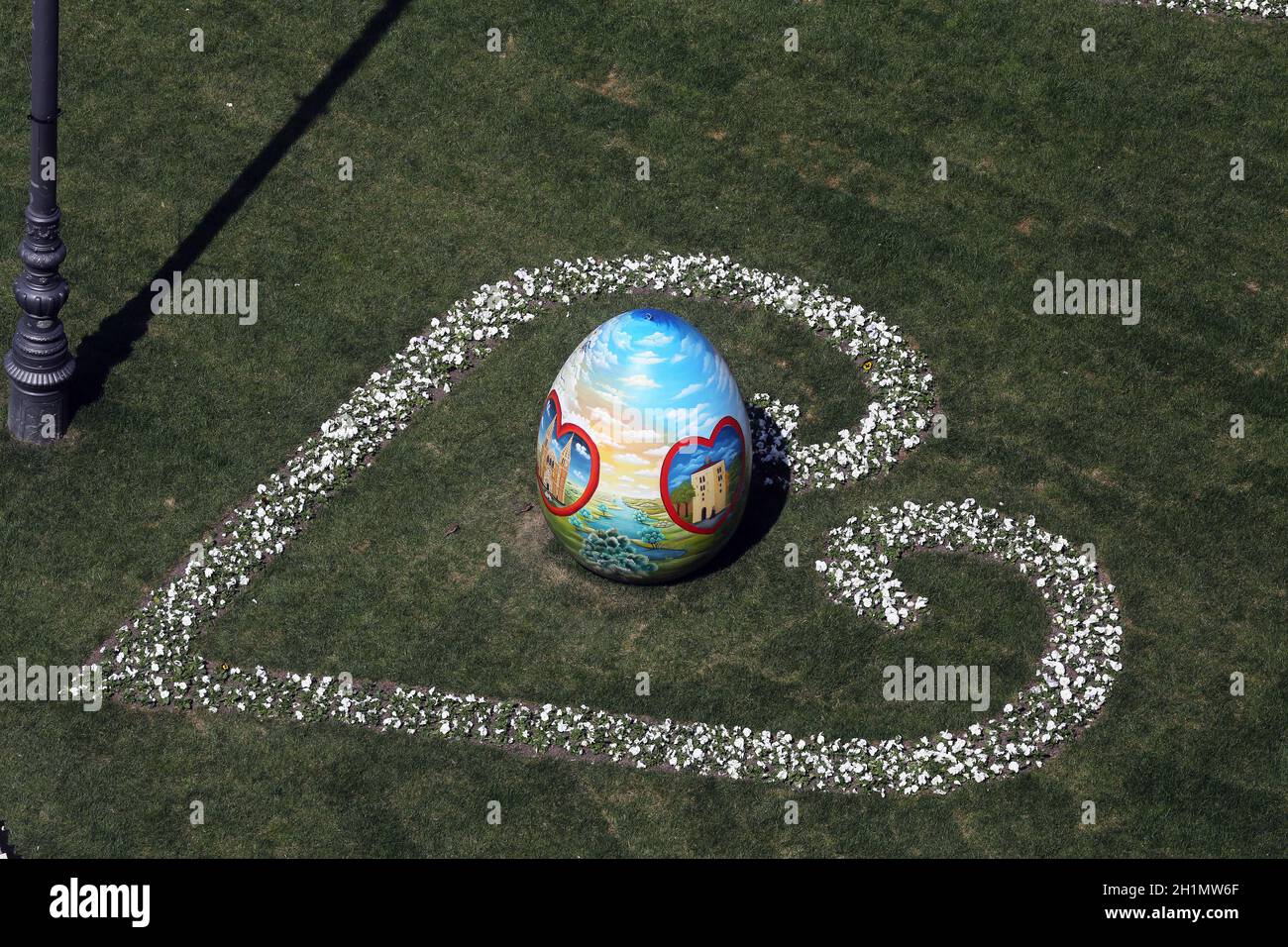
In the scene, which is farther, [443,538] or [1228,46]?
[1228,46]

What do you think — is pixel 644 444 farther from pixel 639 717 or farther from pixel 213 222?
pixel 213 222

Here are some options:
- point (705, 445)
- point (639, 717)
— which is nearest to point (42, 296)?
point (705, 445)

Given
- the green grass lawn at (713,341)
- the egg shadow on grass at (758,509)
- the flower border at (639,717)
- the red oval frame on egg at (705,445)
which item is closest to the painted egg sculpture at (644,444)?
the red oval frame on egg at (705,445)

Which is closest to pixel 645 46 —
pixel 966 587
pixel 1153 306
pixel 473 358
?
pixel 473 358

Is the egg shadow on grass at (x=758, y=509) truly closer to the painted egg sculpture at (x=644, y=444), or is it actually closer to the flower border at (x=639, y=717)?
the flower border at (x=639, y=717)

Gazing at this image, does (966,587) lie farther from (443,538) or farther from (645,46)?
(645,46)

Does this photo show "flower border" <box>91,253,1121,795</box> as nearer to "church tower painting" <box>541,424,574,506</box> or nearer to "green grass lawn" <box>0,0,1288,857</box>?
"green grass lawn" <box>0,0,1288,857</box>

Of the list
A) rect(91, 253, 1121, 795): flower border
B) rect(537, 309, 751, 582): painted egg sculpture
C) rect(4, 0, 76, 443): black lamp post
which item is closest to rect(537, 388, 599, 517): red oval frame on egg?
rect(537, 309, 751, 582): painted egg sculpture
